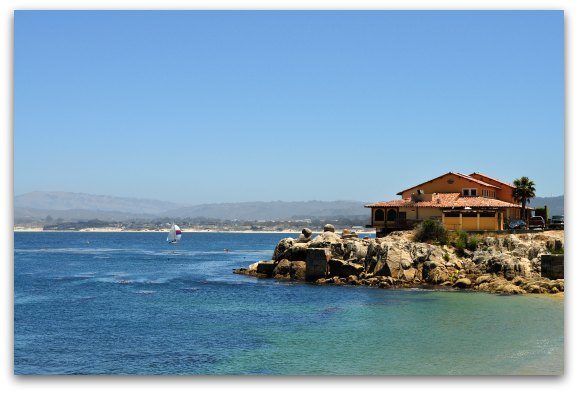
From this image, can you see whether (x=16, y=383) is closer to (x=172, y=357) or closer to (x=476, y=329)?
(x=172, y=357)

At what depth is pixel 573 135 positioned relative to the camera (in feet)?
70.4

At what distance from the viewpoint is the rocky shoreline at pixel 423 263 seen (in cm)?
5084

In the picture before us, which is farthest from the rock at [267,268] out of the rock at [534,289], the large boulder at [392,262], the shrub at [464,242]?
the rock at [534,289]

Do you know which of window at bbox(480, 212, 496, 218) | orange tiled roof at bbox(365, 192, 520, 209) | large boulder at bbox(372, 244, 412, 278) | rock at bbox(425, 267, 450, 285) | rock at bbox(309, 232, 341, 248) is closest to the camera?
rock at bbox(425, 267, 450, 285)

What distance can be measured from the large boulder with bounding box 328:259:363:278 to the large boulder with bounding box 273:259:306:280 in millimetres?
2990

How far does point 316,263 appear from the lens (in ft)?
194

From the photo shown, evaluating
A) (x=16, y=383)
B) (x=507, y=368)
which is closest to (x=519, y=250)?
(x=507, y=368)

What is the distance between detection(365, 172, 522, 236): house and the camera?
206 feet

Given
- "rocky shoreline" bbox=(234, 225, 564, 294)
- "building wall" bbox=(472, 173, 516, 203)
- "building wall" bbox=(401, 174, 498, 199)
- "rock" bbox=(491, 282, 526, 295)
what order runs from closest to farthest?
"rock" bbox=(491, 282, 526, 295), "rocky shoreline" bbox=(234, 225, 564, 294), "building wall" bbox=(401, 174, 498, 199), "building wall" bbox=(472, 173, 516, 203)

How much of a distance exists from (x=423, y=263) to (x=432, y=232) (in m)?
4.75

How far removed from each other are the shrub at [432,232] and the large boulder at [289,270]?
10.8 m

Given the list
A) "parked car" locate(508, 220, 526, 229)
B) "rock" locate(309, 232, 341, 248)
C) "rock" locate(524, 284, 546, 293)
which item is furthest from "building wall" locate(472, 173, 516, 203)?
"rock" locate(524, 284, 546, 293)

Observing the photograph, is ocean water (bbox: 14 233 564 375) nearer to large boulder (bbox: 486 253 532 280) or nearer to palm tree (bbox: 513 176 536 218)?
large boulder (bbox: 486 253 532 280)

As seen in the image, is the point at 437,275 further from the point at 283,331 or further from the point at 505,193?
the point at 505,193
